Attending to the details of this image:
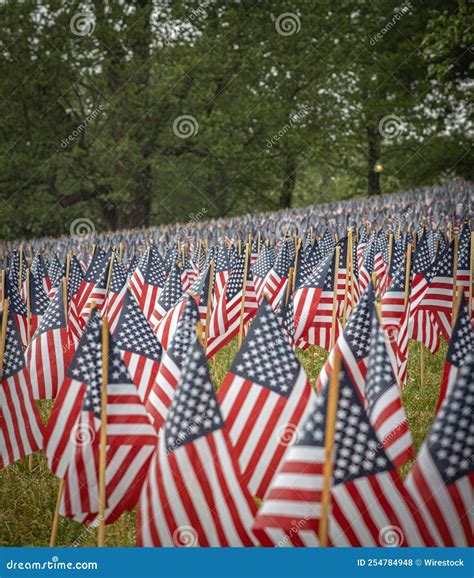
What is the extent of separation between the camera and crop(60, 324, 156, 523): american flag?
4.36m

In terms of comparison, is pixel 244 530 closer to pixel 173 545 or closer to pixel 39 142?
pixel 173 545

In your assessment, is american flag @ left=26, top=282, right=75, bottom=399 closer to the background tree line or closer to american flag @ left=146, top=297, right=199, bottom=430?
american flag @ left=146, top=297, right=199, bottom=430

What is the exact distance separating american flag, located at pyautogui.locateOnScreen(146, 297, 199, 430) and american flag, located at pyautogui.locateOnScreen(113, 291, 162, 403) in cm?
56

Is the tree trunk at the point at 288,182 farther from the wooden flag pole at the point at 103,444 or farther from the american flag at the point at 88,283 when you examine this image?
the wooden flag pole at the point at 103,444

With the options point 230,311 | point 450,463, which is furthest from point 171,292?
point 450,463

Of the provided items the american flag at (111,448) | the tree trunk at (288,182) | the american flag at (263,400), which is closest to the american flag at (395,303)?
the american flag at (263,400)

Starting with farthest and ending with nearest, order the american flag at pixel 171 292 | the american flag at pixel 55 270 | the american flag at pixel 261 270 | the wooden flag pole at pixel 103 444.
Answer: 1. the american flag at pixel 55 270
2. the american flag at pixel 261 270
3. the american flag at pixel 171 292
4. the wooden flag pole at pixel 103 444

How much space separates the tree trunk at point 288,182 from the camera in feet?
129

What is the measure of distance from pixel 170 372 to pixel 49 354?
6.65 ft

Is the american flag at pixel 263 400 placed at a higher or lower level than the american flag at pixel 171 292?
lower

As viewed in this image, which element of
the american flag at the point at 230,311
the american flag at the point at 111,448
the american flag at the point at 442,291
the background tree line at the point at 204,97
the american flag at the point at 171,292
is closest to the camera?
the american flag at the point at 111,448

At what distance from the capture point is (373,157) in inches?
1655

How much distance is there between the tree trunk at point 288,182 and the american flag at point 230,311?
3054 cm

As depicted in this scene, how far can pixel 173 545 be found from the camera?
3941mm
